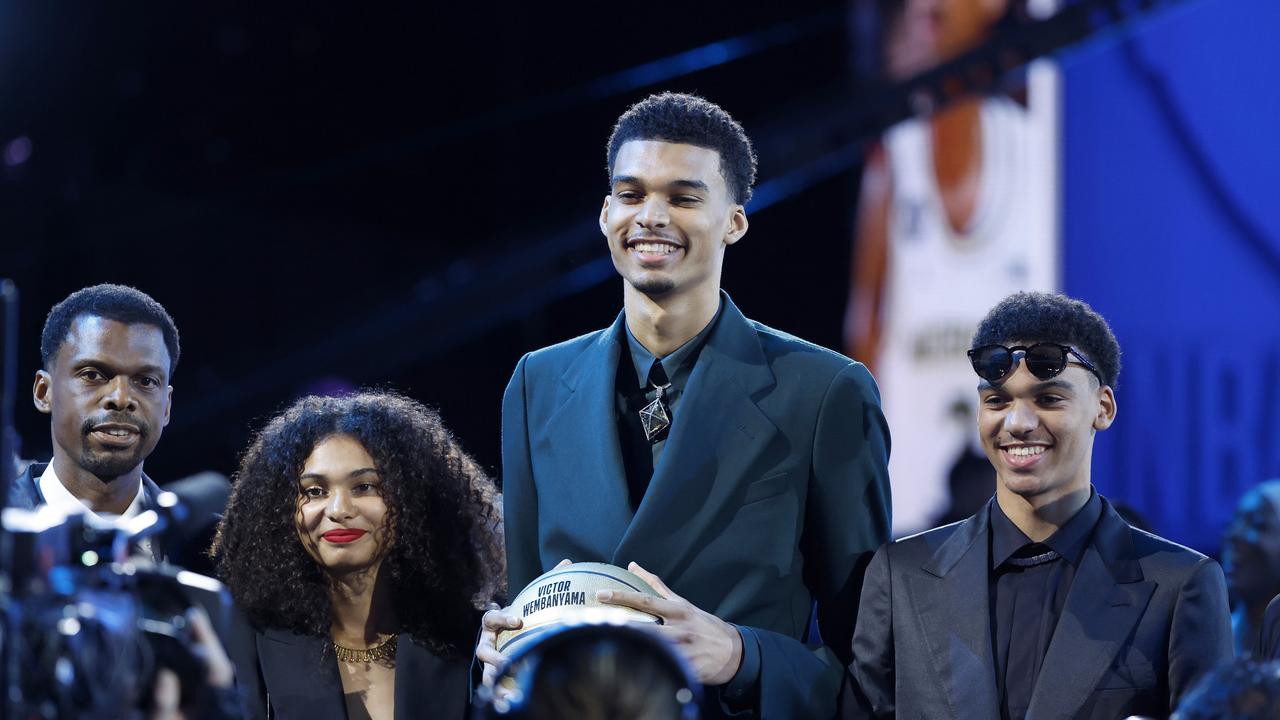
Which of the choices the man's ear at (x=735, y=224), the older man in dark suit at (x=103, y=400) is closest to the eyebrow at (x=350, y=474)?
the older man in dark suit at (x=103, y=400)

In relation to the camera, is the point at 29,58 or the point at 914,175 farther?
the point at 914,175

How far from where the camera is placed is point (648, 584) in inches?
111

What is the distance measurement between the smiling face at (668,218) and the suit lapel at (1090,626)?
3.25 ft

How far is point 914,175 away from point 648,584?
5237 millimetres

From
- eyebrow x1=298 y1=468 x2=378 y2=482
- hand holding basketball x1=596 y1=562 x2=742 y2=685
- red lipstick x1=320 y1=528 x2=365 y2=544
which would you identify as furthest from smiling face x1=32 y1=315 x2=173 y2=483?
hand holding basketball x1=596 y1=562 x2=742 y2=685

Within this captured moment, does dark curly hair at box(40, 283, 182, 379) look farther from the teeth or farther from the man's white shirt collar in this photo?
the teeth

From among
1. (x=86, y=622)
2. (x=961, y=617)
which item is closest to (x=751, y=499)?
(x=961, y=617)

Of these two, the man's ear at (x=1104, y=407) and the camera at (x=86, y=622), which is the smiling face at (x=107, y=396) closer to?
the camera at (x=86, y=622)

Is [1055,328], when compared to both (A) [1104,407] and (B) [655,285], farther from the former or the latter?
(B) [655,285]

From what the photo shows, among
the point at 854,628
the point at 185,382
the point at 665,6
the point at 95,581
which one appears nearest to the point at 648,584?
the point at 854,628

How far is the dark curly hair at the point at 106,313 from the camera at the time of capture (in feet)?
12.1

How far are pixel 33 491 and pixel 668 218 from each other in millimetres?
1757

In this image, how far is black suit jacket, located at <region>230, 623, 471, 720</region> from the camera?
123 inches

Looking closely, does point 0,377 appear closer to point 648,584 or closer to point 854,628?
point 648,584
